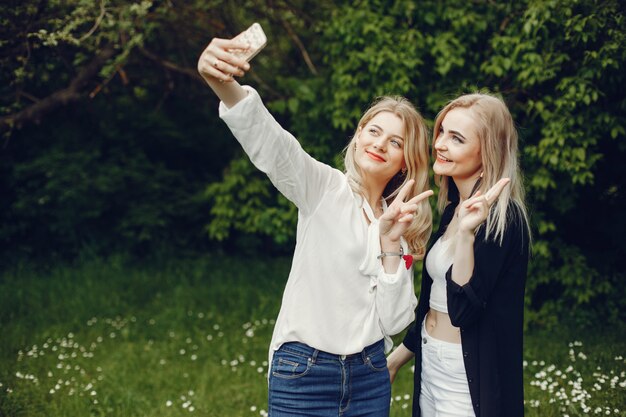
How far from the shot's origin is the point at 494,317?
2355 millimetres

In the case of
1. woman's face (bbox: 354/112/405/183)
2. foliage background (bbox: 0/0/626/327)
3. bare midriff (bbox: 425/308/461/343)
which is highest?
foliage background (bbox: 0/0/626/327)


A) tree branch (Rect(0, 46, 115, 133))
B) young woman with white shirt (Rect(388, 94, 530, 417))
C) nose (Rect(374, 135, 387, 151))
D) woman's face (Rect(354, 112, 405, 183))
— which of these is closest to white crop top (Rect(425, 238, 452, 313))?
young woman with white shirt (Rect(388, 94, 530, 417))

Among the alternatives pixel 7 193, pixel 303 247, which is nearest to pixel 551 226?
pixel 303 247

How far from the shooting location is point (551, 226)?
5273 mm

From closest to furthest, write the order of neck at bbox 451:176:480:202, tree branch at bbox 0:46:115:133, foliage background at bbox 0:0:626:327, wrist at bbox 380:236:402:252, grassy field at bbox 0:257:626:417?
wrist at bbox 380:236:402:252
neck at bbox 451:176:480:202
grassy field at bbox 0:257:626:417
foliage background at bbox 0:0:626:327
tree branch at bbox 0:46:115:133

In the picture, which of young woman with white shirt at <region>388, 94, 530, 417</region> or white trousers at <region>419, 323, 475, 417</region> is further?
white trousers at <region>419, 323, 475, 417</region>

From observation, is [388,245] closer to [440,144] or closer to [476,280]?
[476,280]

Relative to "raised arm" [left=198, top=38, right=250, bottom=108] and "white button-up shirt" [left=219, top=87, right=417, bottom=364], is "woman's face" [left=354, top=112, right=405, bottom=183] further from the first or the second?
"raised arm" [left=198, top=38, right=250, bottom=108]

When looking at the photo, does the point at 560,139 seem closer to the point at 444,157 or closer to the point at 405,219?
the point at 444,157

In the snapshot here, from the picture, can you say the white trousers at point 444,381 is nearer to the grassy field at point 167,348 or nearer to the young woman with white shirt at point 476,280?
the young woman with white shirt at point 476,280

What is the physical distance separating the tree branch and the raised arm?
4797 millimetres

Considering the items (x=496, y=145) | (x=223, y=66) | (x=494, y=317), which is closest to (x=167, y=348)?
(x=494, y=317)

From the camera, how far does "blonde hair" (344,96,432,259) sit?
2.54 m

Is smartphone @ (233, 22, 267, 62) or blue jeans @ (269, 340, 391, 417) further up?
smartphone @ (233, 22, 267, 62)
